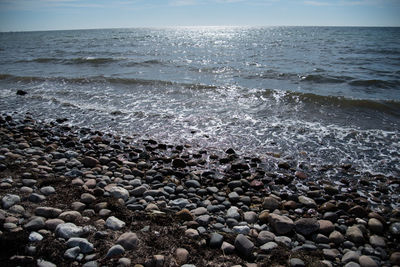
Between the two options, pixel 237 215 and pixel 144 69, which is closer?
pixel 237 215

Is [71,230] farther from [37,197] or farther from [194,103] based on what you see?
[194,103]

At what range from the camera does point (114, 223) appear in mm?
3461

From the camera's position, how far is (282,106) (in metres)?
9.81

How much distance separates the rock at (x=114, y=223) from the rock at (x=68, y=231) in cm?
32

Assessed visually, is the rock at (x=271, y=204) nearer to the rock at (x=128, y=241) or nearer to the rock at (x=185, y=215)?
the rock at (x=185, y=215)

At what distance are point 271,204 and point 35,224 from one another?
125 inches

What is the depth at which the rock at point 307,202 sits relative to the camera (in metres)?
4.31

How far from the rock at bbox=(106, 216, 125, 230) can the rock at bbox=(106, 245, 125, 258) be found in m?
0.44

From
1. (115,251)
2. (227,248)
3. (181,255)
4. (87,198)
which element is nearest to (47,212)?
(87,198)

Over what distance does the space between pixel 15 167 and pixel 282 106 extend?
805 centimetres

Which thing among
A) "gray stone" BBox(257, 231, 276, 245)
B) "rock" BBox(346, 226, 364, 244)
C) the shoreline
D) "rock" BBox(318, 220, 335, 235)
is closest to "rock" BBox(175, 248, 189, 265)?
the shoreline

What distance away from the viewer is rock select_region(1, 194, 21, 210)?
12.1ft

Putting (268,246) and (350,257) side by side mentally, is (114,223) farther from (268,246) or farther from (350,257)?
(350,257)

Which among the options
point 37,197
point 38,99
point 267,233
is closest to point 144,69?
point 38,99
